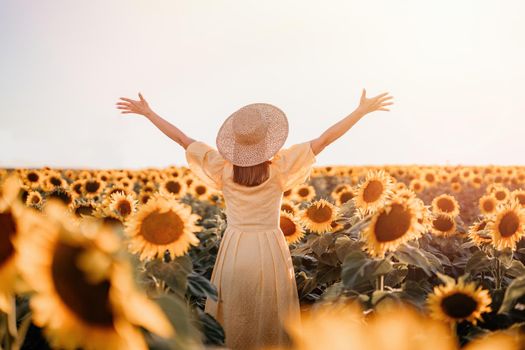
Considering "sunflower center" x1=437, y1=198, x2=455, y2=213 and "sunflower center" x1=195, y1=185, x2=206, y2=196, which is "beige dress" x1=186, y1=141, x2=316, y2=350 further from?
"sunflower center" x1=195, y1=185, x2=206, y2=196

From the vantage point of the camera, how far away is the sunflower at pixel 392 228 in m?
2.98

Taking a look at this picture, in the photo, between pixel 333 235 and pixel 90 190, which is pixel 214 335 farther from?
pixel 90 190

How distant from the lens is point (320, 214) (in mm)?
5152

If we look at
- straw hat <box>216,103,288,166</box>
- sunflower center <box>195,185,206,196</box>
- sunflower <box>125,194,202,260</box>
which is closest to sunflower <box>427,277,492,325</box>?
sunflower <box>125,194,202,260</box>

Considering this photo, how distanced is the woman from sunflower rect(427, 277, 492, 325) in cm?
160

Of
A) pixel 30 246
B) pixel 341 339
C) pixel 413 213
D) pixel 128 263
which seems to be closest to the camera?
pixel 341 339

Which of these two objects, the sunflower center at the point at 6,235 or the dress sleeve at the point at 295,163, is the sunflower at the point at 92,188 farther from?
the sunflower center at the point at 6,235

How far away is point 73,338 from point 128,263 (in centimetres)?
24

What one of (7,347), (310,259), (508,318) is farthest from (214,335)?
(310,259)

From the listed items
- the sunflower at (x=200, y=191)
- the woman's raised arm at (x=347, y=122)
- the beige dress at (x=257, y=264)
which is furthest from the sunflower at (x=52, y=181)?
the woman's raised arm at (x=347, y=122)

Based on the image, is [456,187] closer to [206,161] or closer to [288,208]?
[288,208]

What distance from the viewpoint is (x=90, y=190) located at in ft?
30.6

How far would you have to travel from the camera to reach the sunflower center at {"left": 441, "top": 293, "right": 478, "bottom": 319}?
2605 mm

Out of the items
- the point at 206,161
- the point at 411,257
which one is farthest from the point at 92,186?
the point at 411,257
